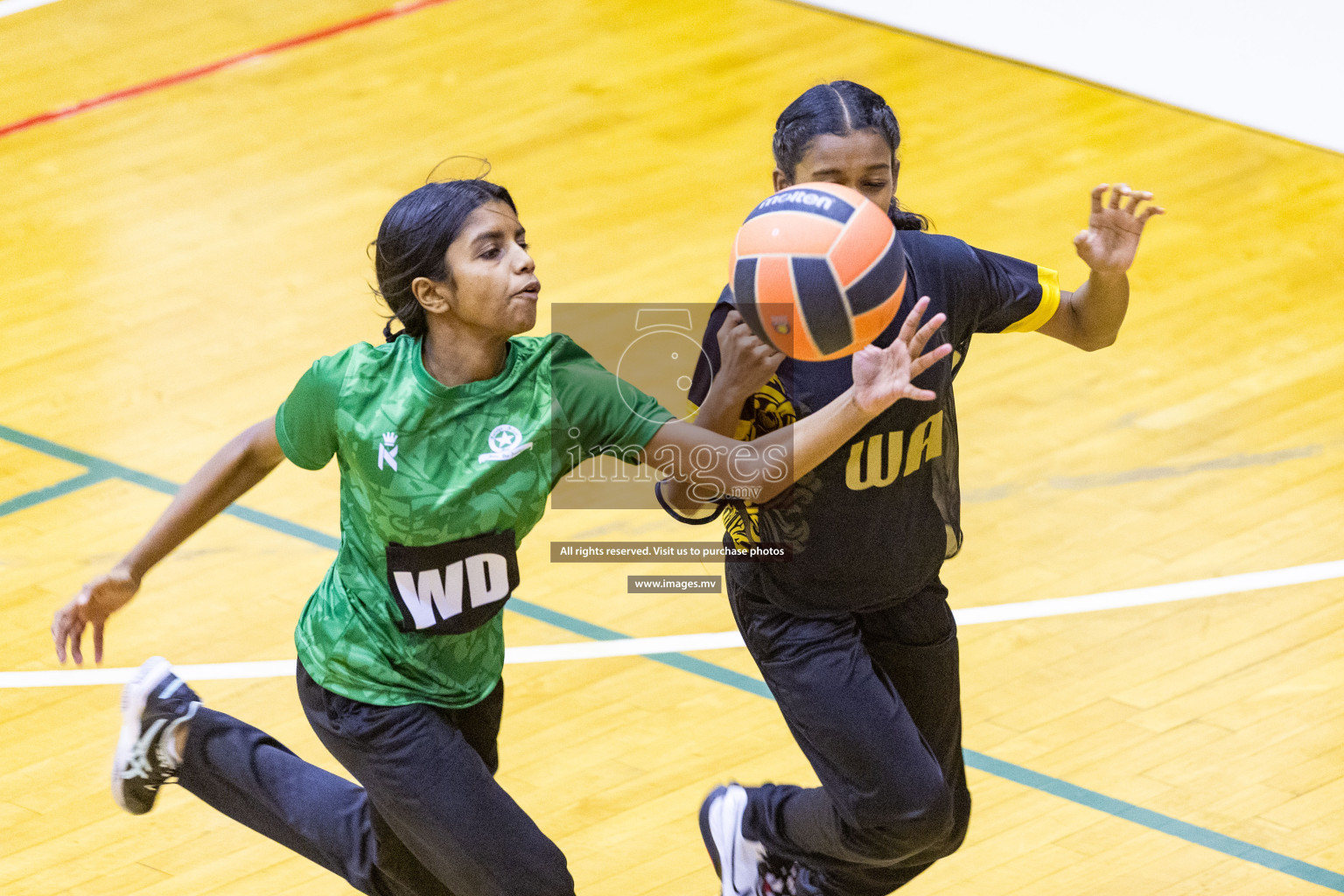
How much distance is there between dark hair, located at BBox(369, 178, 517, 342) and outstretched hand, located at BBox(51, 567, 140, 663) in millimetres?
734

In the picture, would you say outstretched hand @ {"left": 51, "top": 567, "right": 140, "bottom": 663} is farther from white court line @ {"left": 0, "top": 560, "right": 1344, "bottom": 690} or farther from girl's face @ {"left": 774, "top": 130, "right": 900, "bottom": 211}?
white court line @ {"left": 0, "top": 560, "right": 1344, "bottom": 690}

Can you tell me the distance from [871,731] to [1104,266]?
1.09 meters

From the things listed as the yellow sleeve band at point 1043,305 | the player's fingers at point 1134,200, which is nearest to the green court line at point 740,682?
the yellow sleeve band at point 1043,305

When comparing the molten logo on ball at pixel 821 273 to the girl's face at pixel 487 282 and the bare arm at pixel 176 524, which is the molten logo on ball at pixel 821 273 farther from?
the bare arm at pixel 176 524

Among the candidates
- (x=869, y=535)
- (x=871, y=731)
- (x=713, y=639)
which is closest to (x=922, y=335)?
(x=869, y=535)

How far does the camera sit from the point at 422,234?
12.0ft

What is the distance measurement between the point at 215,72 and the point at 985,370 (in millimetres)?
5079

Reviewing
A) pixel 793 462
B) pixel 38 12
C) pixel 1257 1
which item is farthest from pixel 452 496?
pixel 38 12

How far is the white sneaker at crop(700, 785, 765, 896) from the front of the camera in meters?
4.18

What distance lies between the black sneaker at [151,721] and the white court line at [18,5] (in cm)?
807

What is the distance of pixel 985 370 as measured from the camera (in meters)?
7.26

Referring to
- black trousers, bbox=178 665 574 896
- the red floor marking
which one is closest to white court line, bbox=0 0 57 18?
the red floor marking

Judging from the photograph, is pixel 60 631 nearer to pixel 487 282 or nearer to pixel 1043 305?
pixel 487 282

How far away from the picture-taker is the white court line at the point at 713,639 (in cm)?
548
